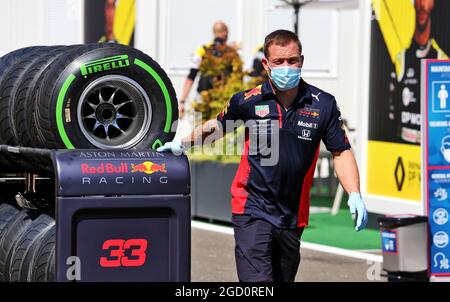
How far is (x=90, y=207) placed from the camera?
17.9ft

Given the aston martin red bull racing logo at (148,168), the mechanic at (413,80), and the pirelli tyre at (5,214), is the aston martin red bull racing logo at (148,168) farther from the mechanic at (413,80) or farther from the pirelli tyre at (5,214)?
the mechanic at (413,80)

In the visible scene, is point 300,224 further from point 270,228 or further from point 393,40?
point 393,40

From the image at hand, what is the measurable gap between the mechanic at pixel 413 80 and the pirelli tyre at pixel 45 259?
6.30m

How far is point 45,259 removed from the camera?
19.8 feet

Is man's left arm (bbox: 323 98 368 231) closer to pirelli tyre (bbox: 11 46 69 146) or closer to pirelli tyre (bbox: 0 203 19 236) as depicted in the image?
pirelli tyre (bbox: 11 46 69 146)

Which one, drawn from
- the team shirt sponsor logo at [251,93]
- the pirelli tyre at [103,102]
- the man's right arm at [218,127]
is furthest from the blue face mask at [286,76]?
the pirelli tyre at [103,102]

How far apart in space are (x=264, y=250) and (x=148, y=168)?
2.94ft

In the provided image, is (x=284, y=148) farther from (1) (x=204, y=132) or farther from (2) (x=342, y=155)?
(1) (x=204, y=132)

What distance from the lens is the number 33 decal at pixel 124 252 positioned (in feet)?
18.2

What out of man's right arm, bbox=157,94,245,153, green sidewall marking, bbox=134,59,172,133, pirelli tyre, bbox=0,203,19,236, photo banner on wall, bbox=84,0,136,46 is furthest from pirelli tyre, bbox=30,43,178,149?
photo banner on wall, bbox=84,0,136,46

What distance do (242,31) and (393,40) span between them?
7.96m

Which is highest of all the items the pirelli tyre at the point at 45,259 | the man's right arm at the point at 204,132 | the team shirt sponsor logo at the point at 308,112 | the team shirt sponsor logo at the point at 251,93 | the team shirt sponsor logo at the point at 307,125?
the team shirt sponsor logo at the point at 251,93
